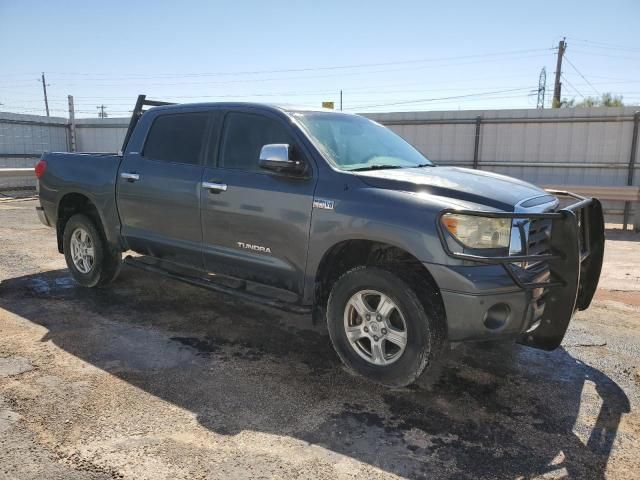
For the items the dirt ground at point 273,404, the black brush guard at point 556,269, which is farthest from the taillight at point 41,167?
the black brush guard at point 556,269

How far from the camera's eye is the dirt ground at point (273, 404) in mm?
2732

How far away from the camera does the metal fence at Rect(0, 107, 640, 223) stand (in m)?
12.6

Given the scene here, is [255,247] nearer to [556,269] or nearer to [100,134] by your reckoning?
[556,269]

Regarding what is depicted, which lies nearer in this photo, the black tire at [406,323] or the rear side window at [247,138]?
the black tire at [406,323]

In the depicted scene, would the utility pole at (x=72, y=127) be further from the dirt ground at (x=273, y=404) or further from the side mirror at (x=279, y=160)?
the side mirror at (x=279, y=160)

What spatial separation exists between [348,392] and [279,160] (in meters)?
1.67

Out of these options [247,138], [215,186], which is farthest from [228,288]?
[247,138]

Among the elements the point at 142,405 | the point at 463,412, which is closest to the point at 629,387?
the point at 463,412

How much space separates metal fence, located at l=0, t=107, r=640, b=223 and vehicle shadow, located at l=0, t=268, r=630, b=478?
9.91m

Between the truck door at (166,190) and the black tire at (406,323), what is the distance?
5.64ft

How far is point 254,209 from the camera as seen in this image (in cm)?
415

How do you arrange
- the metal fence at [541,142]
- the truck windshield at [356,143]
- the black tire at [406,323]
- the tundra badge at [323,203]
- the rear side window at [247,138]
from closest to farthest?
the black tire at [406,323] → the tundra badge at [323,203] → the truck windshield at [356,143] → the rear side window at [247,138] → the metal fence at [541,142]

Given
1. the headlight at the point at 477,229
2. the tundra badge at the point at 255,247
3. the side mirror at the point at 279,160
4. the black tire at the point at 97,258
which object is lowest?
the black tire at the point at 97,258

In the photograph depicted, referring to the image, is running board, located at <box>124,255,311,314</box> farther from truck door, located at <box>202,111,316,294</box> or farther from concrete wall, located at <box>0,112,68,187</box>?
concrete wall, located at <box>0,112,68,187</box>
